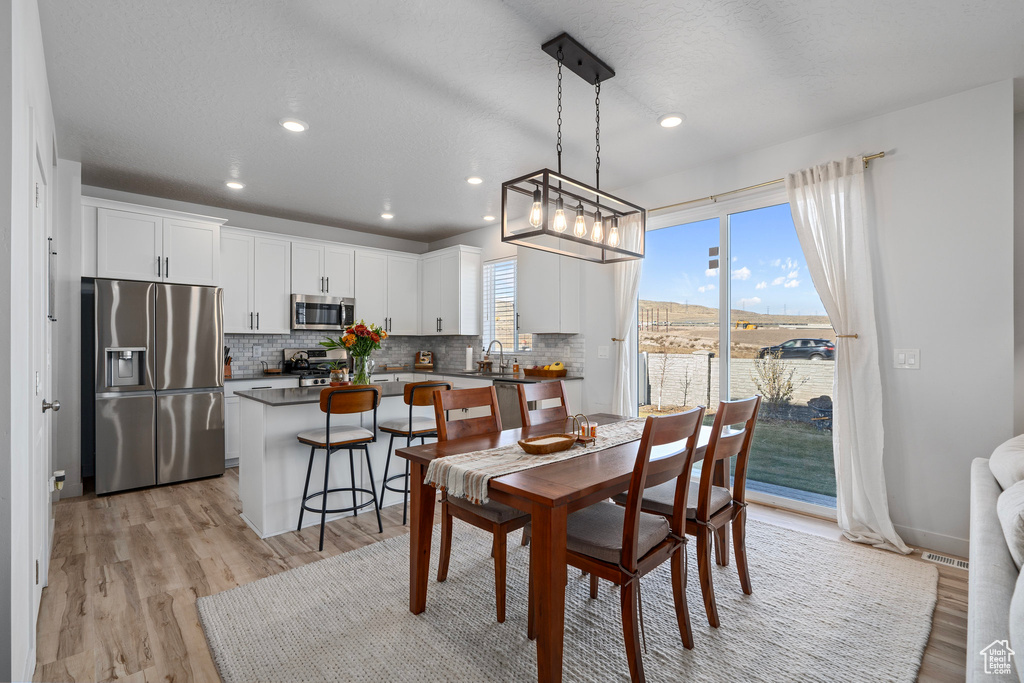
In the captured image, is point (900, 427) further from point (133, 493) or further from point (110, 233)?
point (110, 233)

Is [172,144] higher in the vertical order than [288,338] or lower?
higher

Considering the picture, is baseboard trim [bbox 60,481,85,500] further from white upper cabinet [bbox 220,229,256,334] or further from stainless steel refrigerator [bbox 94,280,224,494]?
white upper cabinet [bbox 220,229,256,334]

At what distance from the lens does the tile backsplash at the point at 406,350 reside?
16.5ft

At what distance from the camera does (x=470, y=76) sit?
263 centimetres

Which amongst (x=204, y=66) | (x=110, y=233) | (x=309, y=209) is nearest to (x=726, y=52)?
(x=204, y=66)

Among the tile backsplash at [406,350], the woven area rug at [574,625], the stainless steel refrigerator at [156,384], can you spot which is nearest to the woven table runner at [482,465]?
the woven area rug at [574,625]

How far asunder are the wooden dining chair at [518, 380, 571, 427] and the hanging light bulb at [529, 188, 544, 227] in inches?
35.3

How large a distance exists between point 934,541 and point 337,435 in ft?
11.7

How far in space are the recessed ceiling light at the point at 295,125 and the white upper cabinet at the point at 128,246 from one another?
1967 millimetres

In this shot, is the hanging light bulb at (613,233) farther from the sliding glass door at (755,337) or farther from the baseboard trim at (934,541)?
the baseboard trim at (934,541)

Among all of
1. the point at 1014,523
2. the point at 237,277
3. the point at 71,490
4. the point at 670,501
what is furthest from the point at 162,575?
the point at 1014,523

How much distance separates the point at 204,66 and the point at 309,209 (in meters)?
2.74

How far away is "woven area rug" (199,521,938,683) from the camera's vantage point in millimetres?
1829

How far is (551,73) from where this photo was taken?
259cm
